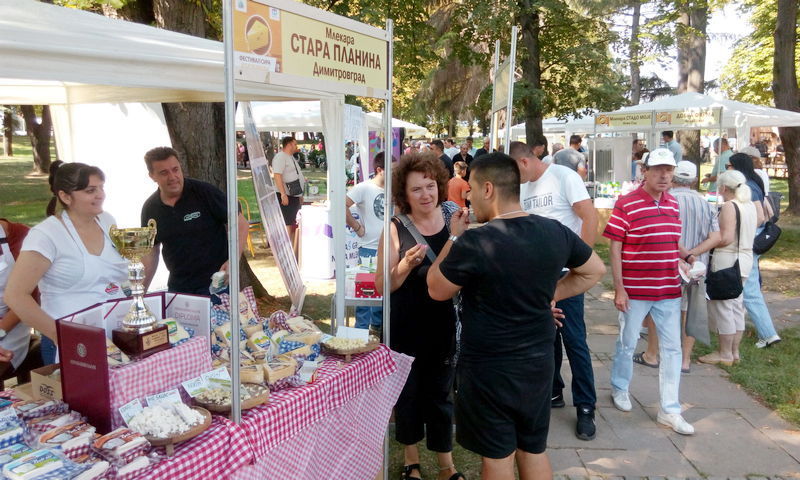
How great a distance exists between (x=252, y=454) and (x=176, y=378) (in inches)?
16.5

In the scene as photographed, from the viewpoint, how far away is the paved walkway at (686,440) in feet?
11.7

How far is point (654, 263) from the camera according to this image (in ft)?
12.8

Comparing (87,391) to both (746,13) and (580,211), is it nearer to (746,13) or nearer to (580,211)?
(580,211)

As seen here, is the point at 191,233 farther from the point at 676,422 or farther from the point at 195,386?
the point at 676,422

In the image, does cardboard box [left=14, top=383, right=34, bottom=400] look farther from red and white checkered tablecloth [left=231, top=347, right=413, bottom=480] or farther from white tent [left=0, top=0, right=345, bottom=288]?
white tent [left=0, top=0, right=345, bottom=288]

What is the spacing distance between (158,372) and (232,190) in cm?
73

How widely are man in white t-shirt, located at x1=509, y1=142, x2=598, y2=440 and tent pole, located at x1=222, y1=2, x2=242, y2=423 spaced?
7.62 feet

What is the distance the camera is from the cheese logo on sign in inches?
83.7

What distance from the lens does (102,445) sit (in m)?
1.87

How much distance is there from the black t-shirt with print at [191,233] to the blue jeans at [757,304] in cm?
482

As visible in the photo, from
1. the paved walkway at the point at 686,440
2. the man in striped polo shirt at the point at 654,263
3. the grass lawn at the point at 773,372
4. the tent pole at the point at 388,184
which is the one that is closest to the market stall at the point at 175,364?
the tent pole at the point at 388,184

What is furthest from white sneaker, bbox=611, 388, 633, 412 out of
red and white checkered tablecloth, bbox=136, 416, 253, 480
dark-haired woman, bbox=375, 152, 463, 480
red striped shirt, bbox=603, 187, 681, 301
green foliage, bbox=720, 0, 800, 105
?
green foliage, bbox=720, 0, 800, 105

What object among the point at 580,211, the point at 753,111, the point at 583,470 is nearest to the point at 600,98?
the point at 753,111

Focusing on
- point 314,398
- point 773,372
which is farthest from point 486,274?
point 773,372
